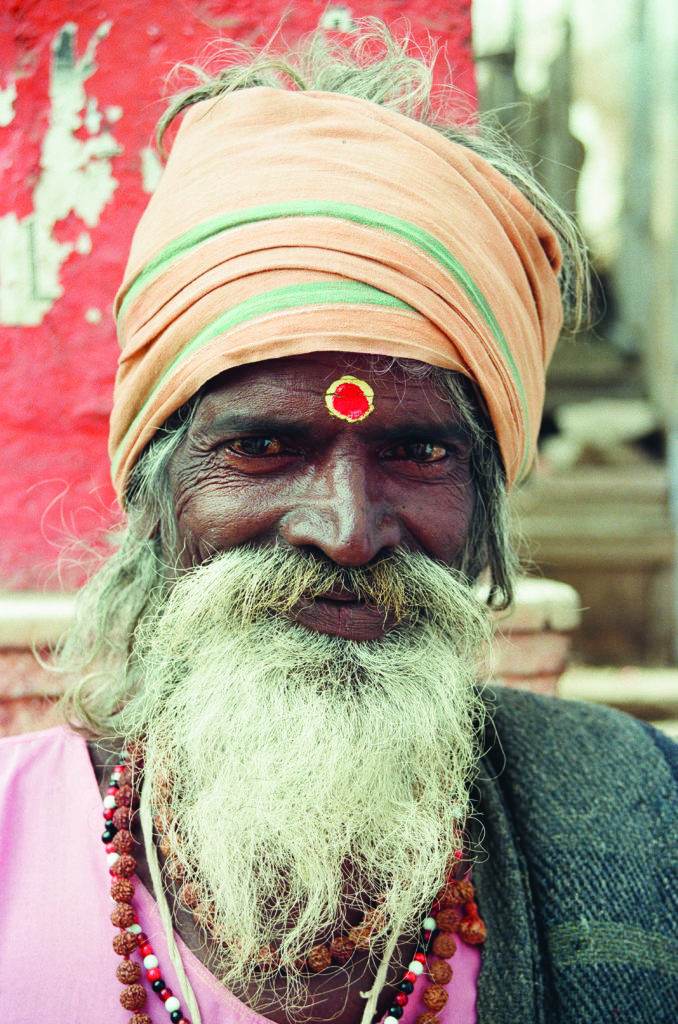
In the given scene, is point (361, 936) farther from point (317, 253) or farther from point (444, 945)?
point (317, 253)

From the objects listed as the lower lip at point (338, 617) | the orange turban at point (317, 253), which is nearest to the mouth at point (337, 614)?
the lower lip at point (338, 617)

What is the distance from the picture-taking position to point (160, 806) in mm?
1724

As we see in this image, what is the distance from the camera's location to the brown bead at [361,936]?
1.65 meters

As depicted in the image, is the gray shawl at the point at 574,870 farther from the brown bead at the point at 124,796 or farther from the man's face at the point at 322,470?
the brown bead at the point at 124,796

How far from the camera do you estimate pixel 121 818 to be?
5.58ft

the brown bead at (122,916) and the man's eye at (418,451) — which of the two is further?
the man's eye at (418,451)

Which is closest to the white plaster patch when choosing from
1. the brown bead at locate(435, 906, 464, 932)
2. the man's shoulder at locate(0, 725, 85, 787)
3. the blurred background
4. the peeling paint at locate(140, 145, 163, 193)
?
the blurred background

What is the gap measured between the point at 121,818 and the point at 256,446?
693mm

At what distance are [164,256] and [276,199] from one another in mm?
231

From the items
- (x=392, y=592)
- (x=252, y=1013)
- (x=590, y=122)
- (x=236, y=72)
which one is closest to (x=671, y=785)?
(x=392, y=592)

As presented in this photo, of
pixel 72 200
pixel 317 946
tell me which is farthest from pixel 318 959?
pixel 72 200

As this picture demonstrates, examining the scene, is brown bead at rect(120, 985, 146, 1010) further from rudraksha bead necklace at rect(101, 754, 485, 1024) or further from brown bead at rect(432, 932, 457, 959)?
brown bead at rect(432, 932, 457, 959)

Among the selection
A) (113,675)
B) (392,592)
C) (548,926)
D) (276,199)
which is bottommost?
(548,926)

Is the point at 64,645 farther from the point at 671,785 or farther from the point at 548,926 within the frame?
the point at 671,785
